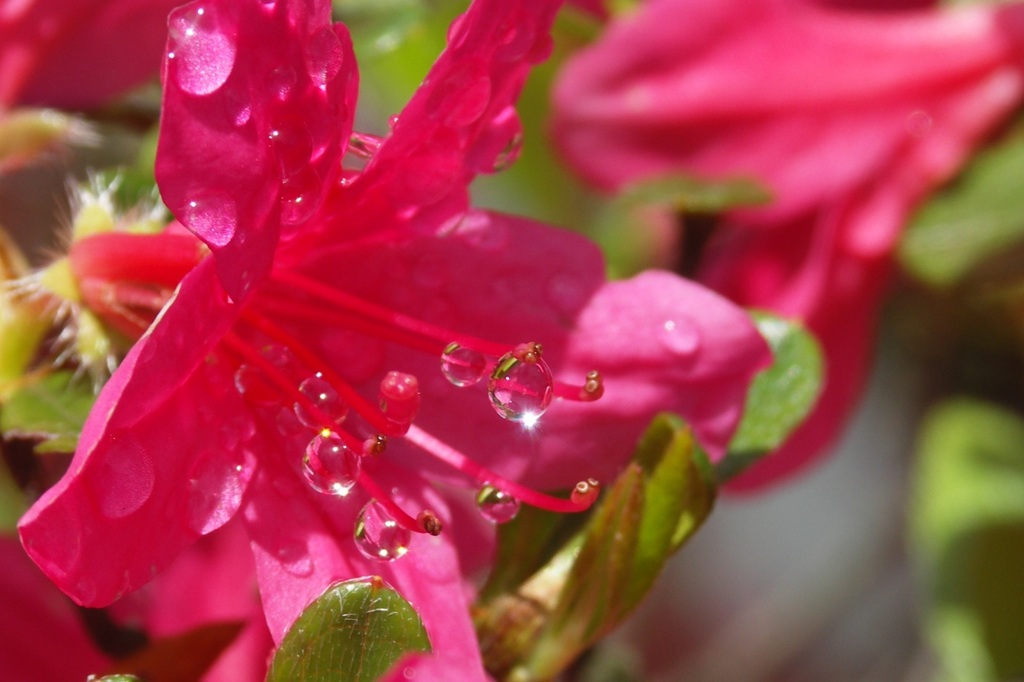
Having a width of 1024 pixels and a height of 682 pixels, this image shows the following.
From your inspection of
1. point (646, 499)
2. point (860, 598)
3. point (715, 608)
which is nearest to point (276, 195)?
point (646, 499)

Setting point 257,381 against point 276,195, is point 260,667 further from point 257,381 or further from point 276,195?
point 276,195

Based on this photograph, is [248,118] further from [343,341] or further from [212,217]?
[343,341]

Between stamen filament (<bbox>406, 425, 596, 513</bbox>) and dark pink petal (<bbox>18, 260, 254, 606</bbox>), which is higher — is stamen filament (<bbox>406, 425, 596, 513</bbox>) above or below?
below

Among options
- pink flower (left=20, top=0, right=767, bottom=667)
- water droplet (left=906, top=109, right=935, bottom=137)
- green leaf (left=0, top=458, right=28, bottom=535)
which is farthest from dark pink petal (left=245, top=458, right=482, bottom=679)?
water droplet (left=906, top=109, right=935, bottom=137)

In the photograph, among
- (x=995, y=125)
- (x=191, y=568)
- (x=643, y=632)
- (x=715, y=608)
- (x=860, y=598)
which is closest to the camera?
(x=191, y=568)

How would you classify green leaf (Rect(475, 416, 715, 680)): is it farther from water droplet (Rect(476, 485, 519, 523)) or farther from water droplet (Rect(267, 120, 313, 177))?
water droplet (Rect(267, 120, 313, 177))

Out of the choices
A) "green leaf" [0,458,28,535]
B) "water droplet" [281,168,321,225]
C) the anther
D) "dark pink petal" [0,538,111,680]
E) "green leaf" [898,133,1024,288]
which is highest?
"water droplet" [281,168,321,225]
